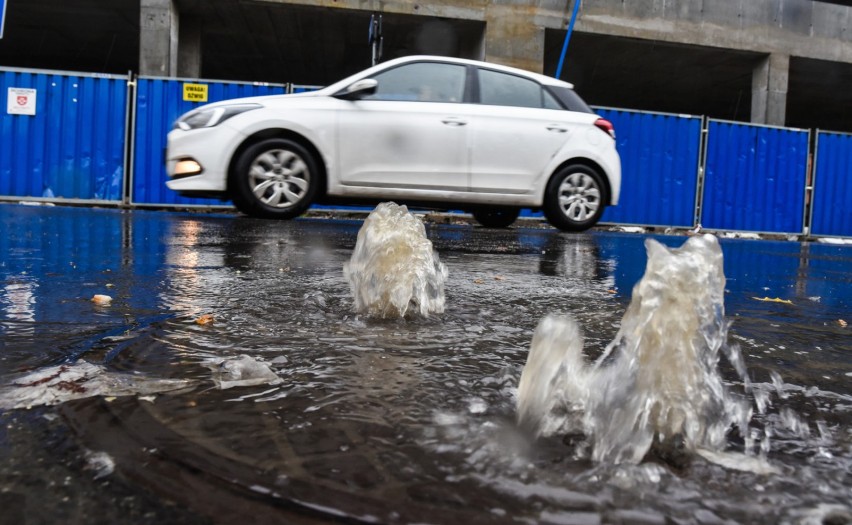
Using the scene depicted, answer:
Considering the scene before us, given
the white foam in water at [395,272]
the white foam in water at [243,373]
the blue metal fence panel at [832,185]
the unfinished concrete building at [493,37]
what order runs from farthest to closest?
the blue metal fence panel at [832,185] < the unfinished concrete building at [493,37] < the white foam in water at [395,272] < the white foam in water at [243,373]

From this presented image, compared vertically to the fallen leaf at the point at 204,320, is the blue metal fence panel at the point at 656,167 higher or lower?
higher

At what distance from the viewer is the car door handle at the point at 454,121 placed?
6662mm

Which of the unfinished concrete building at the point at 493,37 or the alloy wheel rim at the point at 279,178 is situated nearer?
the alloy wheel rim at the point at 279,178

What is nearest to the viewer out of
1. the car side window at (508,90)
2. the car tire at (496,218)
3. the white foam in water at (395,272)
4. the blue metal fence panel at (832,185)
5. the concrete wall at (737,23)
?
the white foam in water at (395,272)

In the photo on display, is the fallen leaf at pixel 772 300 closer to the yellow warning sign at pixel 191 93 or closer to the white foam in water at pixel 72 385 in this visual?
the white foam in water at pixel 72 385

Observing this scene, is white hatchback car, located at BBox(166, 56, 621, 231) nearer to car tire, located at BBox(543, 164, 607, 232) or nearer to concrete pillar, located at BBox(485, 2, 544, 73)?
car tire, located at BBox(543, 164, 607, 232)

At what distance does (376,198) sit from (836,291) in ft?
13.4

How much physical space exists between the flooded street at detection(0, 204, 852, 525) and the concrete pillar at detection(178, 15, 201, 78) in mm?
13853

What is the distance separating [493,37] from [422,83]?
25.8 ft

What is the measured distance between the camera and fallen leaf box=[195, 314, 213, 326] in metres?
1.84

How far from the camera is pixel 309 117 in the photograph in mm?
6227

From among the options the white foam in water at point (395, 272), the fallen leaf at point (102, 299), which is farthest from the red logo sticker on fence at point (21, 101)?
the white foam in water at point (395, 272)

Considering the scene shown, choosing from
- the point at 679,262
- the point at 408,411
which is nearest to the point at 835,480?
the point at 679,262

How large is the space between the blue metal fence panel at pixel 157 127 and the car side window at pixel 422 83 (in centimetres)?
513
